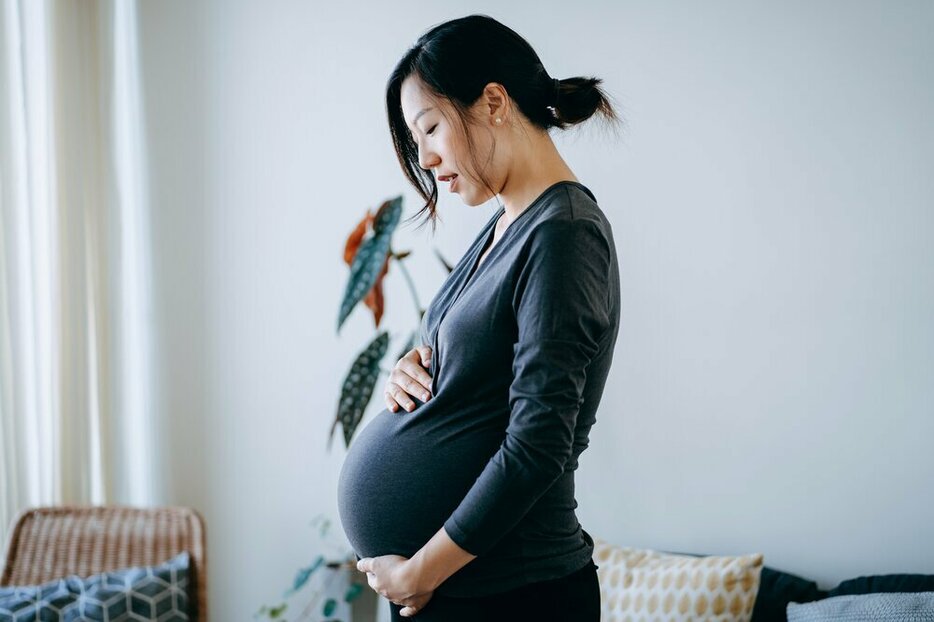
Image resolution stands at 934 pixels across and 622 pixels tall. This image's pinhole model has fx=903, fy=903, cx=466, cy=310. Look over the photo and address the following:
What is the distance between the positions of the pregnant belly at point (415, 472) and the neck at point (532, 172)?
23 centimetres

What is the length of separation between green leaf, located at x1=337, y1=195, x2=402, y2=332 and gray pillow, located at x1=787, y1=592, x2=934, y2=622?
108 cm

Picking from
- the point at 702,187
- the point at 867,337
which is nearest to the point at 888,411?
the point at 867,337

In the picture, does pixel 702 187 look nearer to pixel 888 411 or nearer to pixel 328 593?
pixel 888 411

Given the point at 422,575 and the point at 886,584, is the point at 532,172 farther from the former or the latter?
the point at 886,584

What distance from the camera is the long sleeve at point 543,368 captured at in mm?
810

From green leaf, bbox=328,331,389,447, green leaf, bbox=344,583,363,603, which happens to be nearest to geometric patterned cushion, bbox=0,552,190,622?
green leaf, bbox=344,583,363,603

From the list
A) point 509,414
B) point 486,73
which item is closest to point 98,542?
point 509,414

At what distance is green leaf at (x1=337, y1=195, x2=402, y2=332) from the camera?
1.99 metres

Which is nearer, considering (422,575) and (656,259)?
(422,575)

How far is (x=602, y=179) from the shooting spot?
2.00 metres

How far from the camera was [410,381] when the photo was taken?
100 cm

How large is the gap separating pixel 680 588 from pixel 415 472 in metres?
1.04

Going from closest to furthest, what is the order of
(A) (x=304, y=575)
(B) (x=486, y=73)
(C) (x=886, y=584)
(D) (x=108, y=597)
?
(B) (x=486, y=73) → (C) (x=886, y=584) → (D) (x=108, y=597) → (A) (x=304, y=575)

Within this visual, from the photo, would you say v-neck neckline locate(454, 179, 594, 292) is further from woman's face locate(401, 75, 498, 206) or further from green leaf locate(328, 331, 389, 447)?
green leaf locate(328, 331, 389, 447)
